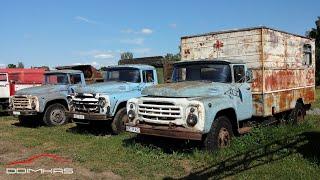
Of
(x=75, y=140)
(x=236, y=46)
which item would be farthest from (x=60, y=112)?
(x=236, y=46)

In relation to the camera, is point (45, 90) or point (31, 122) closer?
point (45, 90)

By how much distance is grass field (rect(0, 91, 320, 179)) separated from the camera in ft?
24.7

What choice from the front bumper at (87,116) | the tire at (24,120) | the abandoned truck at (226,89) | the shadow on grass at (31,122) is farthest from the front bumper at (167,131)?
the tire at (24,120)

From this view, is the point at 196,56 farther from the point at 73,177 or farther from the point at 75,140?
the point at 73,177

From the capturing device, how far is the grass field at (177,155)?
754cm

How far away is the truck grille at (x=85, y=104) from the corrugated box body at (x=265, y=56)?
304 centimetres

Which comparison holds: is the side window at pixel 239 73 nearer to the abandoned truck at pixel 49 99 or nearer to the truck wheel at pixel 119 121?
the truck wheel at pixel 119 121

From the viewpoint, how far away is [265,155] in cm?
855

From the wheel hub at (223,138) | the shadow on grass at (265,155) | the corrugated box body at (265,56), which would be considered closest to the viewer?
the shadow on grass at (265,155)

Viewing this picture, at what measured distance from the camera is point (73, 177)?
24.7ft

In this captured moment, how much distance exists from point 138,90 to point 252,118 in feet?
12.3

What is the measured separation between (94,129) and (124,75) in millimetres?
2142

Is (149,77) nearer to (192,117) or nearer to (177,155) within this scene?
(177,155)

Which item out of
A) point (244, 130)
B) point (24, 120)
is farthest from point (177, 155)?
point (24, 120)
